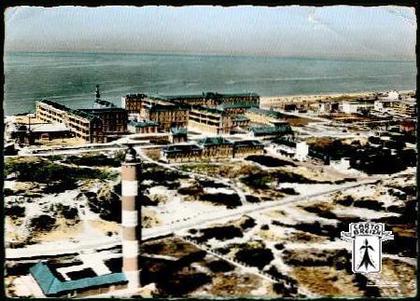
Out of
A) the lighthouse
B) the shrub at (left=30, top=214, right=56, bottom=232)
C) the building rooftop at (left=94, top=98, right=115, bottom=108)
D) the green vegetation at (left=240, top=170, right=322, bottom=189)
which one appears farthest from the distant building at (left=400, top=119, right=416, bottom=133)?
the shrub at (left=30, top=214, right=56, bottom=232)

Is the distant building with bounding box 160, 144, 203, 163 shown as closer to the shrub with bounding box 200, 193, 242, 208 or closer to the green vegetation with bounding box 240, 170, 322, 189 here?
the shrub with bounding box 200, 193, 242, 208

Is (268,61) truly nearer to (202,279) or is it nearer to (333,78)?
(333,78)

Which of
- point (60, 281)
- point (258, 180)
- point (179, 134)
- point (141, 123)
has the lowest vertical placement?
point (60, 281)

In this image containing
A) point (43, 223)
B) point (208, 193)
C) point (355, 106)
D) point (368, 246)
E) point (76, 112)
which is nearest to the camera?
point (368, 246)

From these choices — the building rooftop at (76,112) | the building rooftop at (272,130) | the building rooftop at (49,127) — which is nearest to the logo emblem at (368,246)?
the building rooftop at (272,130)

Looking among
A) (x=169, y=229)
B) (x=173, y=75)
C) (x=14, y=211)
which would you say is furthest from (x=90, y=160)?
(x=173, y=75)

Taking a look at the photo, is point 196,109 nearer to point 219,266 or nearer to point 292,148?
point 292,148

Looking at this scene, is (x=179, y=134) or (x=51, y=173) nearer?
(x=51, y=173)

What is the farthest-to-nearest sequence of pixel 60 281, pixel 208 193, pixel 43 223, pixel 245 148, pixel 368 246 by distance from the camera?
pixel 245 148, pixel 208 193, pixel 43 223, pixel 368 246, pixel 60 281
